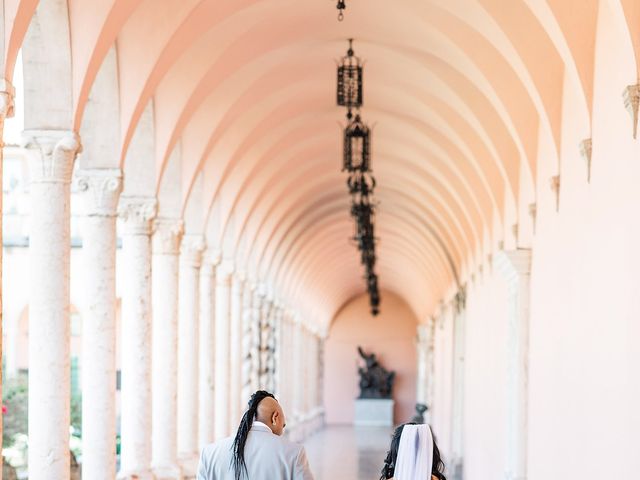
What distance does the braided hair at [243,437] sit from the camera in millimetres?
7176

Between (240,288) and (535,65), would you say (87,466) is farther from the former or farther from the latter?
(240,288)

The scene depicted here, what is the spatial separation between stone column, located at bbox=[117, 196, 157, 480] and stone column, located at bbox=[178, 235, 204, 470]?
400 cm

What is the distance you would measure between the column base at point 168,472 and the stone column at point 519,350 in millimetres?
4694

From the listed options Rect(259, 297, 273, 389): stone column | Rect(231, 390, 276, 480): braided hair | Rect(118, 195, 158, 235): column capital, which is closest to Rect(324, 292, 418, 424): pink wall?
Rect(259, 297, 273, 389): stone column

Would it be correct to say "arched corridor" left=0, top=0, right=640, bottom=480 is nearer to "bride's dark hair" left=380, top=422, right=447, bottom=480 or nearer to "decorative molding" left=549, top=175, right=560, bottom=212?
"decorative molding" left=549, top=175, right=560, bottom=212

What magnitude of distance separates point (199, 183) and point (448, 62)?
6.02m

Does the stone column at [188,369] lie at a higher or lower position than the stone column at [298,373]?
higher

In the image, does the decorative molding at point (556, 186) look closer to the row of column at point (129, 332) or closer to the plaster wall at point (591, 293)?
the plaster wall at point (591, 293)

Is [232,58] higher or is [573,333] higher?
[232,58]

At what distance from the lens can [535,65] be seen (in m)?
13.9

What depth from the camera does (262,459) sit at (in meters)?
7.19

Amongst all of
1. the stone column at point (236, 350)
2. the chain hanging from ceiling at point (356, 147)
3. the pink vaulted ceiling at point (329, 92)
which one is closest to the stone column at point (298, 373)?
the chain hanging from ceiling at point (356, 147)

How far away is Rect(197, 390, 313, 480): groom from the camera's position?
7.18 metres

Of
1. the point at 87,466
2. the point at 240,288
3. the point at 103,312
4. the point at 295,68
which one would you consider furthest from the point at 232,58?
the point at 240,288
